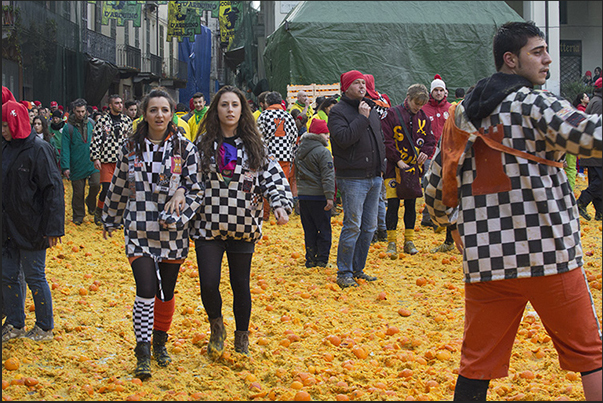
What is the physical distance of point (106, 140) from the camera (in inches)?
461

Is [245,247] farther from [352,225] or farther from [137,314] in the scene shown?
[352,225]

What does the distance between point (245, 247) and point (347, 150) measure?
2.72m

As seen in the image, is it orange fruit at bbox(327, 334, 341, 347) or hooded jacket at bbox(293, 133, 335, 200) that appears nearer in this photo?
orange fruit at bbox(327, 334, 341, 347)

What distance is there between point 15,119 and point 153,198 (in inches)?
61.1

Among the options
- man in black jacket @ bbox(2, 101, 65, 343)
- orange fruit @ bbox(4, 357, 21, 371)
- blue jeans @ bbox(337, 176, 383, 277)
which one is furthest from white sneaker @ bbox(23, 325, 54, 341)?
blue jeans @ bbox(337, 176, 383, 277)

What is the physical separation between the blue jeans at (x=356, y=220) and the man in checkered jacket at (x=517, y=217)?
3.93 m

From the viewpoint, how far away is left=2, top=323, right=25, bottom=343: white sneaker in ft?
18.2

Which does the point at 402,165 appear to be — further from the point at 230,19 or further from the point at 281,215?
the point at 230,19

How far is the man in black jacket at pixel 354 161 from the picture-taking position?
24.2ft

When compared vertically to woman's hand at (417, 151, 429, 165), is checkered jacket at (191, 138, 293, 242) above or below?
below

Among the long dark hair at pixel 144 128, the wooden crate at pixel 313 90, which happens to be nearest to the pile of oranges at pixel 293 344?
the long dark hair at pixel 144 128

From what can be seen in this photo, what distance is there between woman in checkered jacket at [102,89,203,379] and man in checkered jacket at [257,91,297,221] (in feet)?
22.3

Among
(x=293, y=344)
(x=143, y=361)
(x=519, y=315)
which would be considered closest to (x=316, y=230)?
(x=293, y=344)

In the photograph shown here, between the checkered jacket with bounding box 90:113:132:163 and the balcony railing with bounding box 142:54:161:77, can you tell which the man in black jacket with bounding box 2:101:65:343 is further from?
the balcony railing with bounding box 142:54:161:77
